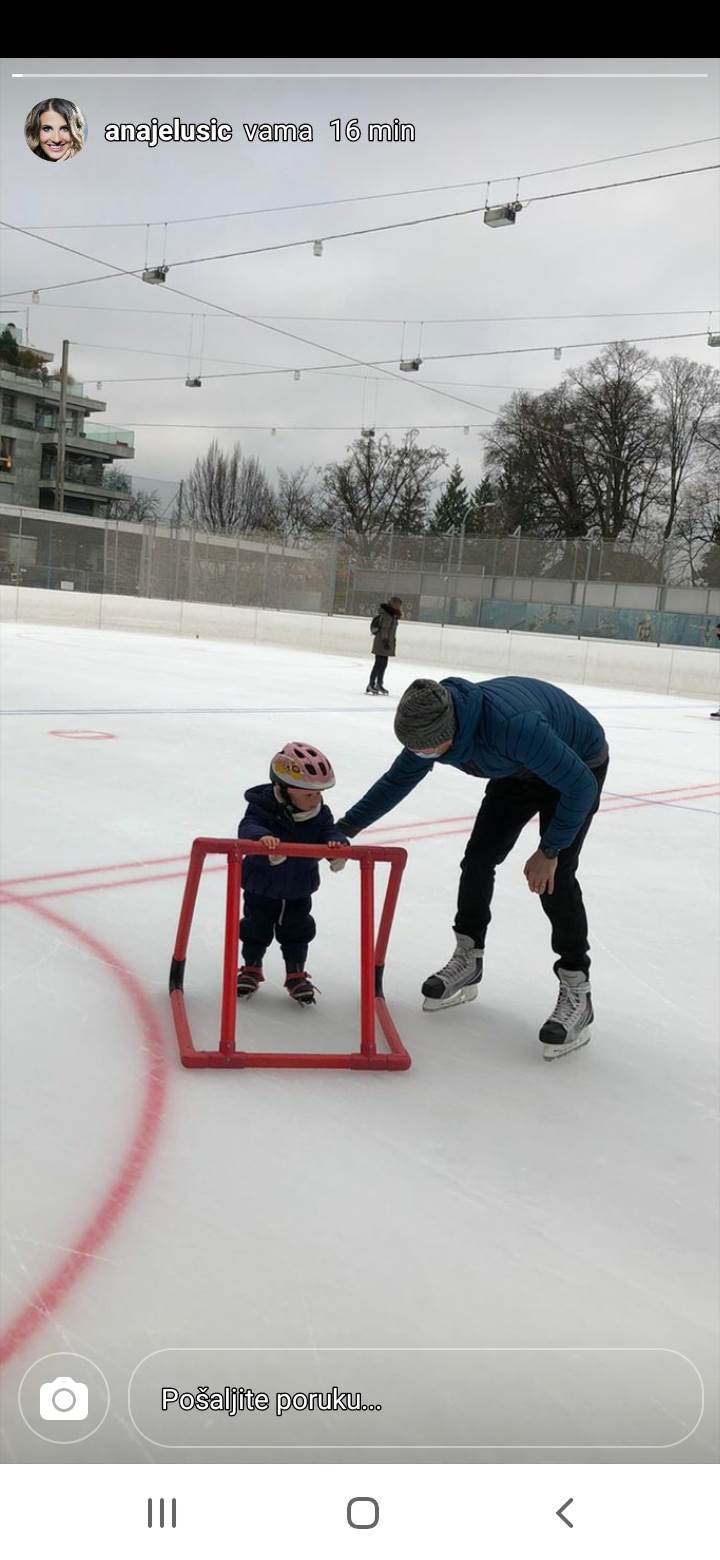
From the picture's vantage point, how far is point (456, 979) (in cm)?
334

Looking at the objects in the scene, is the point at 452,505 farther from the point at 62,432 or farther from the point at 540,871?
the point at 540,871

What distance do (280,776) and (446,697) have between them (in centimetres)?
50

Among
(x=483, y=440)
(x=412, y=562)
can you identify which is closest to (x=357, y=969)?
(x=412, y=562)

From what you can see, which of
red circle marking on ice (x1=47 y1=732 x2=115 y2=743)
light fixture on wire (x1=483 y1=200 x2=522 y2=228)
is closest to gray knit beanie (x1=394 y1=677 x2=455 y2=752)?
red circle marking on ice (x1=47 y1=732 x2=115 y2=743)

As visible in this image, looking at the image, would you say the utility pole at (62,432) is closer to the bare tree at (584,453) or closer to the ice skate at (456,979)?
the bare tree at (584,453)

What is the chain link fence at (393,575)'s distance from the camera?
21.0 metres

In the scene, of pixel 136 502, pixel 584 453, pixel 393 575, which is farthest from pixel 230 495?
pixel 393 575

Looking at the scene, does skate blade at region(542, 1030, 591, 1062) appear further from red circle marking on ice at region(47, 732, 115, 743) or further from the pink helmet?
red circle marking on ice at region(47, 732, 115, 743)

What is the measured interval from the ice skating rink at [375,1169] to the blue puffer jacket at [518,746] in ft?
2.26

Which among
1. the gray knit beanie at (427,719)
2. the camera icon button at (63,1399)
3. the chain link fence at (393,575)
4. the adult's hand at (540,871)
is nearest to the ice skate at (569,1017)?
the adult's hand at (540,871)

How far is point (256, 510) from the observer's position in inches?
2116

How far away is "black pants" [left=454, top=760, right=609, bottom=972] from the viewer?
2994 mm

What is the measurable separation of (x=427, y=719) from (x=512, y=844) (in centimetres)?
72

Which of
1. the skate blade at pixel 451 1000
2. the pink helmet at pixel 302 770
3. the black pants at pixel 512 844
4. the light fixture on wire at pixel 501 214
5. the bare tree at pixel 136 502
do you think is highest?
the light fixture on wire at pixel 501 214
